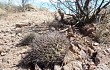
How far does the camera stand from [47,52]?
7.07 m

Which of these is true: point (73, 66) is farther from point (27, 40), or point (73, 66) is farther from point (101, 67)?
point (27, 40)

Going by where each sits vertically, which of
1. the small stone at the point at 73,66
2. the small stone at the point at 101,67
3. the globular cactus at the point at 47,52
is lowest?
the small stone at the point at 101,67

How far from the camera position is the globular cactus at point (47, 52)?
7.03 metres

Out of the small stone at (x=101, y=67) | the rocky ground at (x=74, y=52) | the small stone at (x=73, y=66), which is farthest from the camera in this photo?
the rocky ground at (x=74, y=52)

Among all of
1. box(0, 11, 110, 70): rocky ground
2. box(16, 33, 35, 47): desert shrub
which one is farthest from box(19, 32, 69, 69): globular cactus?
box(16, 33, 35, 47): desert shrub

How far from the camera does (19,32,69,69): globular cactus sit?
7031 millimetres

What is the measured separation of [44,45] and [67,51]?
0.60 meters

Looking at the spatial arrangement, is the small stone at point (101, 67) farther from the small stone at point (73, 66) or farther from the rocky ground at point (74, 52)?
the small stone at point (73, 66)

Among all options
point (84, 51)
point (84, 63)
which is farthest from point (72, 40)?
point (84, 63)

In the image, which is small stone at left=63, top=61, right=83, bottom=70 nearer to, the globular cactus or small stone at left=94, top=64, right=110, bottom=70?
the globular cactus

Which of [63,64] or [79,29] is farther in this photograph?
[79,29]

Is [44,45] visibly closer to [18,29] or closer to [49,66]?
[49,66]

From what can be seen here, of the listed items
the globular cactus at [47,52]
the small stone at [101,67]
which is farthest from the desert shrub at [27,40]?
the small stone at [101,67]

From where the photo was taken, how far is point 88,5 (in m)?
9.78
